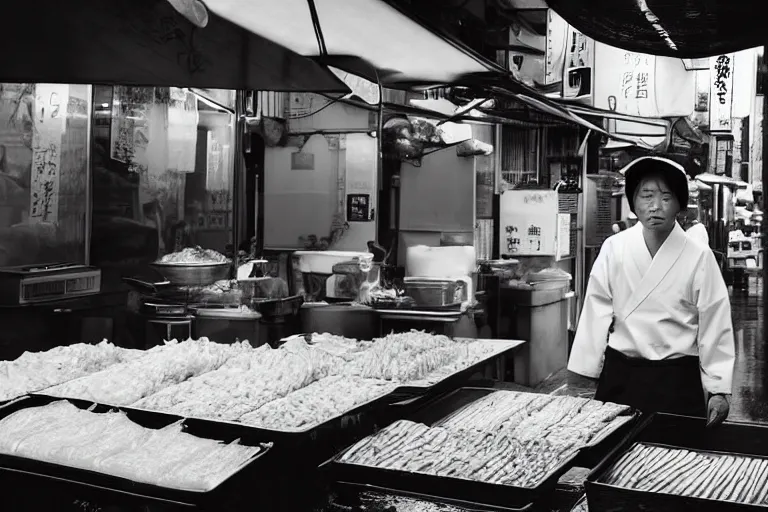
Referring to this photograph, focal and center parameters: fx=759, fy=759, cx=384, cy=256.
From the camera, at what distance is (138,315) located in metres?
6.96

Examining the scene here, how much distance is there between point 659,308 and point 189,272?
419 centimetres

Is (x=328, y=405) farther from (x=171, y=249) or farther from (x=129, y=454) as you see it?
(x=171, y=249)

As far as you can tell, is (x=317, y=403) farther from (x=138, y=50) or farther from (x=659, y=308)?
(x=138, y=50)

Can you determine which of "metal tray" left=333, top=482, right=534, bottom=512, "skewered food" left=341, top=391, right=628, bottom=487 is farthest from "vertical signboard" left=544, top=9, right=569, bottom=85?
"metal tray" left=333, top=482, right=534, bottom=512

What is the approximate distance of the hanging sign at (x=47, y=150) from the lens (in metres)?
6.67

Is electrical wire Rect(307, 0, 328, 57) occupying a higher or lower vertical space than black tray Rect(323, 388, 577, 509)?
higher

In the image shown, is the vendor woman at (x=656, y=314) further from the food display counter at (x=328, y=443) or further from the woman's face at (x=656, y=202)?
the food display counter at (x=328, y=443)

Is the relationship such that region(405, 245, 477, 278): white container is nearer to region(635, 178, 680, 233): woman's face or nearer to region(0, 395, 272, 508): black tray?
region(635, 178, 680, 233): woman's face

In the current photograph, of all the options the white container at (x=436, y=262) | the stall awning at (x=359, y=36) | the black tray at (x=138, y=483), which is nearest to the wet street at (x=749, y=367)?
the stall awning at (x=359, y=36)

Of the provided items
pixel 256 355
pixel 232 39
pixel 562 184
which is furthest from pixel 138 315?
pixel 562 184

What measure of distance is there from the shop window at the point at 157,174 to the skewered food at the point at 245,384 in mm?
3156

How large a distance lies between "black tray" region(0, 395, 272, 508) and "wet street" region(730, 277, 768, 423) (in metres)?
4.28

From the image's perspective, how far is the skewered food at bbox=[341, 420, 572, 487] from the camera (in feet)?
9.71

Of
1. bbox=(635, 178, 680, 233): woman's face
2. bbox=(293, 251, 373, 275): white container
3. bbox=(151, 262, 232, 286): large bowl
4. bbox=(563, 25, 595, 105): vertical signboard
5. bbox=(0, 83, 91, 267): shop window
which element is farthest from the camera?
bbox=(563, 25, 595, 105): vertical signboard
